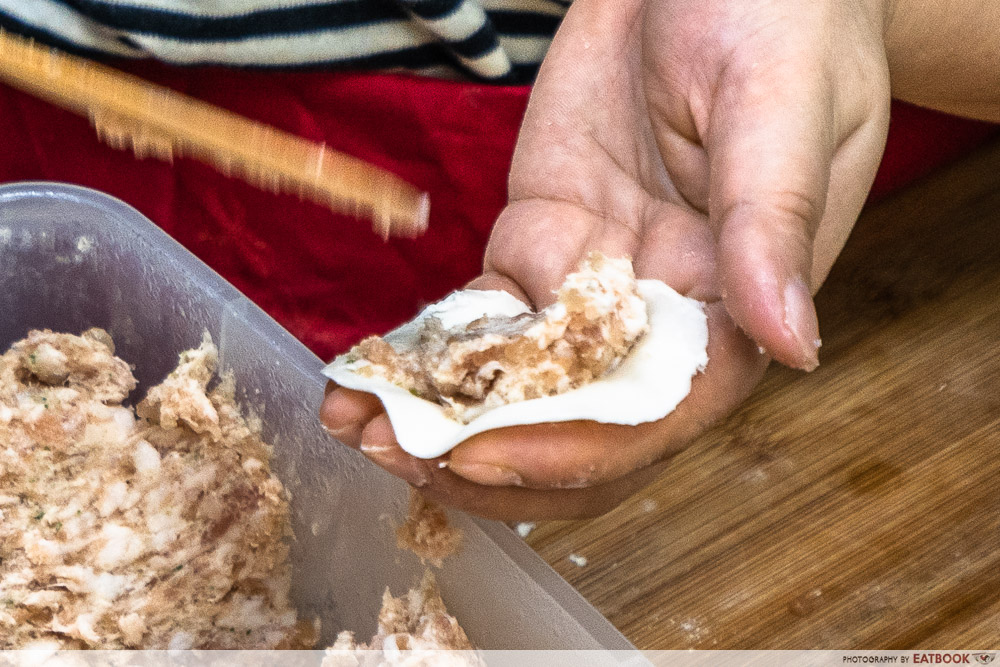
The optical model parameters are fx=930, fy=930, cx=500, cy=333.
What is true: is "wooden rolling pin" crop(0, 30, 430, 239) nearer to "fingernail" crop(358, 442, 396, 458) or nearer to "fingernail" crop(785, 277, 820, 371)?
"fingernail" crop(358, 442, 396, 458)

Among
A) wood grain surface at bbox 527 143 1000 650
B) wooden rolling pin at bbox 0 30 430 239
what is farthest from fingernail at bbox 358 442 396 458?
wood grain surface at bbox 527 143 1000 650

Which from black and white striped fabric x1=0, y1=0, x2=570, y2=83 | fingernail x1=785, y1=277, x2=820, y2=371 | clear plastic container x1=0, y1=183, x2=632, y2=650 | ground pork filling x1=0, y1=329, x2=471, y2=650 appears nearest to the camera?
fingernail x1=785, y1=277, x2=820, y2=371

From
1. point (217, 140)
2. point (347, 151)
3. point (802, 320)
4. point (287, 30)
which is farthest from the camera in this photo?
point (347, 151)

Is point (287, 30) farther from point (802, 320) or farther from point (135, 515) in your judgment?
point (802, 320)

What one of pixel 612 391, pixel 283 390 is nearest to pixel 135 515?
pixel 283 390

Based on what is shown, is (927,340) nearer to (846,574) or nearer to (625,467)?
(846,574)

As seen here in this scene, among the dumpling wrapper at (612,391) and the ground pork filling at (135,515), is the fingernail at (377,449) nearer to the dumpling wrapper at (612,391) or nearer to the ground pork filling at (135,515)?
the dumpling wrapper at (612,391)
